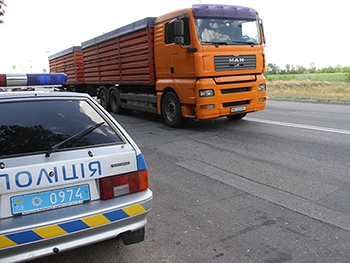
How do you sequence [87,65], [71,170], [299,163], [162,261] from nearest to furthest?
[71,170] < [162,261] < [299,163] < [87,65]

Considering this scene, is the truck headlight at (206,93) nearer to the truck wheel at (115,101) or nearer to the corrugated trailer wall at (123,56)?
the corrugated trailer wall at (123,56)

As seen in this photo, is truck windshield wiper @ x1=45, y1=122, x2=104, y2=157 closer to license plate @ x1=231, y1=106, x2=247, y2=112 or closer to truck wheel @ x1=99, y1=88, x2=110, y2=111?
license plate @ x1=231, y1=106, x2=247, y2=112

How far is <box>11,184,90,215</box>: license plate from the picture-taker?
95.6 inches

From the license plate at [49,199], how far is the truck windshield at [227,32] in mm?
6065

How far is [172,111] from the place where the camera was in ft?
30.6

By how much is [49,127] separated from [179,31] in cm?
580

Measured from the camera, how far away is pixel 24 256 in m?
2.36

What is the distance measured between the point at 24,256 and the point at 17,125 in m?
1.04

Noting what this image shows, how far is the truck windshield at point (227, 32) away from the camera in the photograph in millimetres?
8047

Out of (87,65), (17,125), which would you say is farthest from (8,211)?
(87,65)

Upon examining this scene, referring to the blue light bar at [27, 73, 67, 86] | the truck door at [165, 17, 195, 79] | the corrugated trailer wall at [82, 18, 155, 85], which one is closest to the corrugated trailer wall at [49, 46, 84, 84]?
the corrugated trailer wall at [82, 18, 155, 85]

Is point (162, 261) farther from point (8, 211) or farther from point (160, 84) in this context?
point (160, 84)

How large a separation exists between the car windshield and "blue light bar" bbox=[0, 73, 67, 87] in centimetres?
91

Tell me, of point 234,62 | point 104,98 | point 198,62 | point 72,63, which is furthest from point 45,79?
point 72,63
